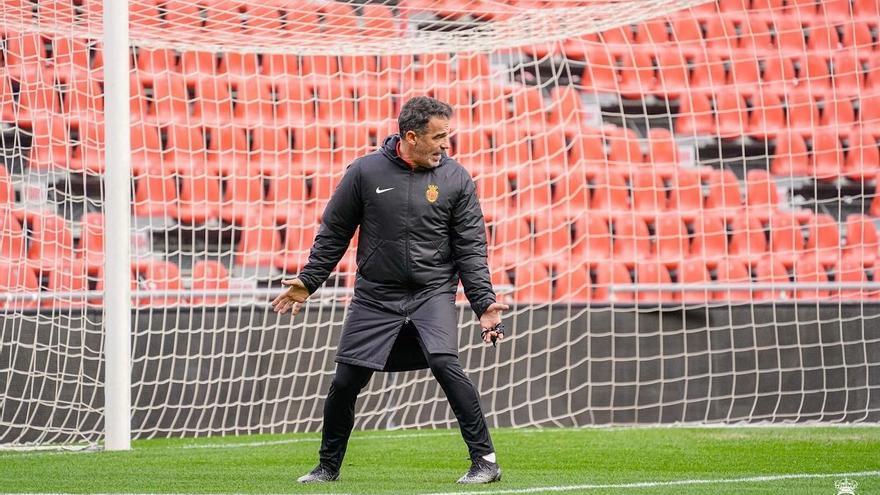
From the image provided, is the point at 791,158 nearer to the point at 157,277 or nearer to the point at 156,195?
A: the point at 156,195

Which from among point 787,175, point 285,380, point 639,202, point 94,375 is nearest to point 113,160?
point 94,375

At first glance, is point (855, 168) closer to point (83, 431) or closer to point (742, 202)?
point (742, 202)

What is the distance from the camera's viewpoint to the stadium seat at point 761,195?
36.4ft

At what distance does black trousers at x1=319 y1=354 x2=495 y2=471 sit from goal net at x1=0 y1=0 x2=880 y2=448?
6.44ft

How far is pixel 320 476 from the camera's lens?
427 centimetres

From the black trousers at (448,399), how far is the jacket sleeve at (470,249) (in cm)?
21

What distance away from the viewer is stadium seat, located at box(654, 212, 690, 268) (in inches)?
422

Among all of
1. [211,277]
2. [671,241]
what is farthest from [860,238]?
[211,277]

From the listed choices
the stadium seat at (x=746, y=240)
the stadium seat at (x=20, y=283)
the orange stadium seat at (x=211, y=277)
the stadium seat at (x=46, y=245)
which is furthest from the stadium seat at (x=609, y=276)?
the stadium seat at (x=20, y=283)

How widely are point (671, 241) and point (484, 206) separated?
208 cm

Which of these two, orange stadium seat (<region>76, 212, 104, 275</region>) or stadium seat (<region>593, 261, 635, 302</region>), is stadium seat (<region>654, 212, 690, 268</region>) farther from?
orange stadium seat (<region>76, 212, 104, 275</region>)

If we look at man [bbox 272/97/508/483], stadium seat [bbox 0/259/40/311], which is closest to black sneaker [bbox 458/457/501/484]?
man [bbox 272/97/508/483]

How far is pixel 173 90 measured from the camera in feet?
31.8

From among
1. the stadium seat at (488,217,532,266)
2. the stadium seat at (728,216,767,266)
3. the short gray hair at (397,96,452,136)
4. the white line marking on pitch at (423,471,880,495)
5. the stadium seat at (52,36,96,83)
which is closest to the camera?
the white line marking on pitch at (423,471,880,495)
